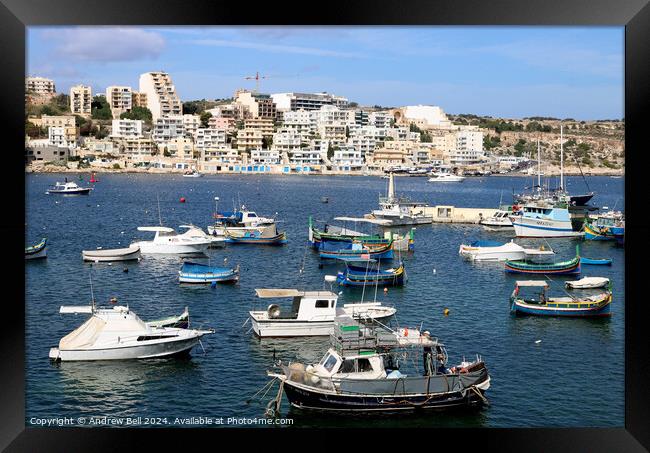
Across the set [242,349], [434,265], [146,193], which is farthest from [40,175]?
[242,349]

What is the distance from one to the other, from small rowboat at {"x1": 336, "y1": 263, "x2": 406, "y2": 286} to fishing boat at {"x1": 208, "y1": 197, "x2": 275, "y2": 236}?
519 cm

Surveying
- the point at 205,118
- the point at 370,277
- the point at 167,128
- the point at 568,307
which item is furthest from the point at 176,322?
the point at 205,118

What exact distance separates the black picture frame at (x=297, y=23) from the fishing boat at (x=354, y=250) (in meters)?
9.41

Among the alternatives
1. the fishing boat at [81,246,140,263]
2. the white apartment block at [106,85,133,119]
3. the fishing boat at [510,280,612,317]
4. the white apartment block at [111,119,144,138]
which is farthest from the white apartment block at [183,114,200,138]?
the fishing boat at [510,280,612,317]

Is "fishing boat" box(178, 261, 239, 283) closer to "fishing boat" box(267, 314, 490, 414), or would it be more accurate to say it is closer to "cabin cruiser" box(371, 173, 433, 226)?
"fishing boat" box(267, 314, 490, 414)

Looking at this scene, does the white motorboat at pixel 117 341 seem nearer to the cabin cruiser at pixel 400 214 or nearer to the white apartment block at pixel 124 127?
the cabin cruiser at pixel 400 214

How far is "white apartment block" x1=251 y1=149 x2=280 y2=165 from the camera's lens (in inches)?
1706

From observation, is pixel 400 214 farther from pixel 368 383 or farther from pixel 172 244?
pixel 368 383

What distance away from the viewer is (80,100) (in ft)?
136

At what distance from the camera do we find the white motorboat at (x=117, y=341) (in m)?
7.61

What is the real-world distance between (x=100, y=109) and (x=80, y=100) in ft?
4.63
